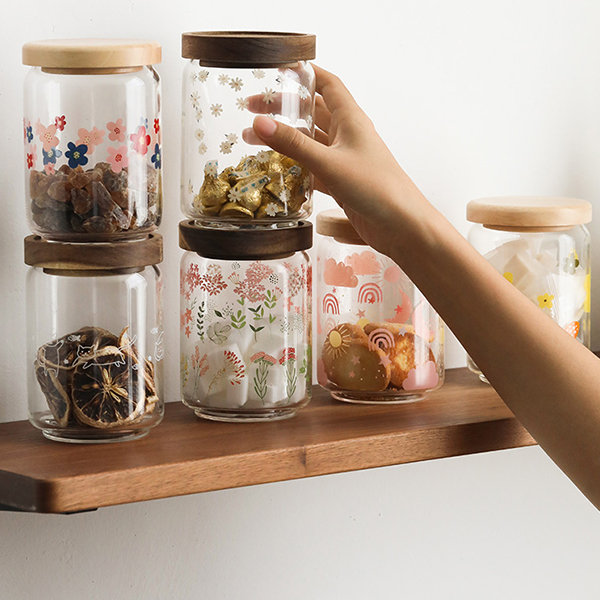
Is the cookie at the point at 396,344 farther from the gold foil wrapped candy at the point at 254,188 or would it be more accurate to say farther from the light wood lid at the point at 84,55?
the light wood lid at the point at 84,55

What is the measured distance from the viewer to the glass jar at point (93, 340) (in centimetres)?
73

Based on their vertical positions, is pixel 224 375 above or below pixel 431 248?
below

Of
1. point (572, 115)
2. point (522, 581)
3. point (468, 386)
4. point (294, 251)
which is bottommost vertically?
point (522, 581)

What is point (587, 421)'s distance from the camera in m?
0.68

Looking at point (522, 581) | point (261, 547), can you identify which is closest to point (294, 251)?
point (261, 547)

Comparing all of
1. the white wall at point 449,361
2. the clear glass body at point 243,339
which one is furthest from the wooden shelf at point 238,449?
the white wall at point 449,361

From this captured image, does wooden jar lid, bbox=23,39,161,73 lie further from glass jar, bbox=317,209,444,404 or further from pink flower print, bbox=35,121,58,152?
glass jar, bbox=317,209,444,404

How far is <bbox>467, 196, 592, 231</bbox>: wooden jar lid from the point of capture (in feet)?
2.94

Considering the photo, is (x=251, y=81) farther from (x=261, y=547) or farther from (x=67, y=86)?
(x=261, y=547)

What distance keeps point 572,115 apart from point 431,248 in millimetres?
420

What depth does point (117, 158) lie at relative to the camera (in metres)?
0.73

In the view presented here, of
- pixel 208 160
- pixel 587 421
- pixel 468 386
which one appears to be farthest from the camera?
pixel 468 386

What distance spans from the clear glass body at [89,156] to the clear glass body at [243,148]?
46 millimetres

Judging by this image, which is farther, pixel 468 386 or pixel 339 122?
pixel 468 386
